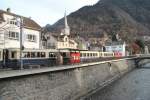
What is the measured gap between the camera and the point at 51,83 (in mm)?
34344

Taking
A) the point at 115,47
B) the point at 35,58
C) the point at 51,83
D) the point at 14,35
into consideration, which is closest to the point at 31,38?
the point at 14,35

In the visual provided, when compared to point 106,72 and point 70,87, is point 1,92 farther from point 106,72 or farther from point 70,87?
point 106,72

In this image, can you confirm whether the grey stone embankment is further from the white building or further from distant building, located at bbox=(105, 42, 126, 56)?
distant building, located at bbox=(105, 42, 126, 56)

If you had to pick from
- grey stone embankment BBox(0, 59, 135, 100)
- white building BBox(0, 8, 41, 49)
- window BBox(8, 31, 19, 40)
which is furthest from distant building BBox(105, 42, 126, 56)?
window BBox(8, 31, 19, 40)

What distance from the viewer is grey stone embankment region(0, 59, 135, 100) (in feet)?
84.9

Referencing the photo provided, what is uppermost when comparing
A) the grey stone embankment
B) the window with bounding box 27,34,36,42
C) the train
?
the window with bounding box 27,34,36,42

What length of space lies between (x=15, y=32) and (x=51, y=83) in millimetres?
16857

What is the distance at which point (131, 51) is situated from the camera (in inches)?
6895

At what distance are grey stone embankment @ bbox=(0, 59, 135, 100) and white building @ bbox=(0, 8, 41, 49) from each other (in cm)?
1023

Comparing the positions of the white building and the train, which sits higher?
the white building

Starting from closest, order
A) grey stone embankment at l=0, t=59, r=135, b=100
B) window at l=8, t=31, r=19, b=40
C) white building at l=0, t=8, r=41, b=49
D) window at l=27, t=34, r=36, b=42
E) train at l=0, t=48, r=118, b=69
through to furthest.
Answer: grey stone embankment at l=0, t=59, r=135, b=100, train at l=0, t=48, r=118, b=69, white building at l=0, t=8, r=41, b=49, window at l=8, t=31, r=19, b=40, window at l=27, t=34, r=36, b=42

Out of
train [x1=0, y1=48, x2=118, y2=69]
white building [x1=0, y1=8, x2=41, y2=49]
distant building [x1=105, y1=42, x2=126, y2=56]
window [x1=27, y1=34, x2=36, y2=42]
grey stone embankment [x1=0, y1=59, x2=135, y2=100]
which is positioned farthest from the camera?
distant building [x1=105, y1=42, x2=126, y2=56]

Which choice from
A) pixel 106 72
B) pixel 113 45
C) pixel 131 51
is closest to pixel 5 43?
pixel 106 72

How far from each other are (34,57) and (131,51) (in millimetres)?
140524
